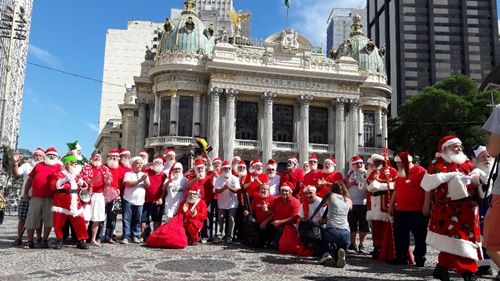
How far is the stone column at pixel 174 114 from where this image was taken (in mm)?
35531

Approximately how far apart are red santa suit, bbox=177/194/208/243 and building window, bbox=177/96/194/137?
26.6 m

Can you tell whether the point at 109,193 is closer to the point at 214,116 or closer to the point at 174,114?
the point at 214,116

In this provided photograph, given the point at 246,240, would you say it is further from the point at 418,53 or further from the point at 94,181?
the point at 418,53

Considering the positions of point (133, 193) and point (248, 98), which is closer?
point (133, 193)

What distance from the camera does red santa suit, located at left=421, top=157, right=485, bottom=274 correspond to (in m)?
5.91

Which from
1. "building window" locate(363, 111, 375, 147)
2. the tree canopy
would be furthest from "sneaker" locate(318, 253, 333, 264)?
"building window" locate(363, 111, 375, 147)

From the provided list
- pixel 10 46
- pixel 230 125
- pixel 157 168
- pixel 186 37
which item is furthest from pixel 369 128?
pixel 157 168

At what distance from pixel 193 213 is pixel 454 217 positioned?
18.2ft

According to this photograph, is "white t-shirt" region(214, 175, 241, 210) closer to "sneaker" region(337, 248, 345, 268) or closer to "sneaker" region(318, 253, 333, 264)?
"sneaker" region(318, 253, 333, 264)

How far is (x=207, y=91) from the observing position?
121 ft

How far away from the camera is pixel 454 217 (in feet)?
20.0

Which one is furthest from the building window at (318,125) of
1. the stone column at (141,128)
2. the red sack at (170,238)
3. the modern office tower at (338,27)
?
the modern office tower at (338,27)

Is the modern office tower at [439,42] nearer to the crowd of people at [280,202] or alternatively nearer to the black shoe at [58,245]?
the crowd of people at [280,202]

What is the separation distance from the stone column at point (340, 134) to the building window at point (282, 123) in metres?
4.05
